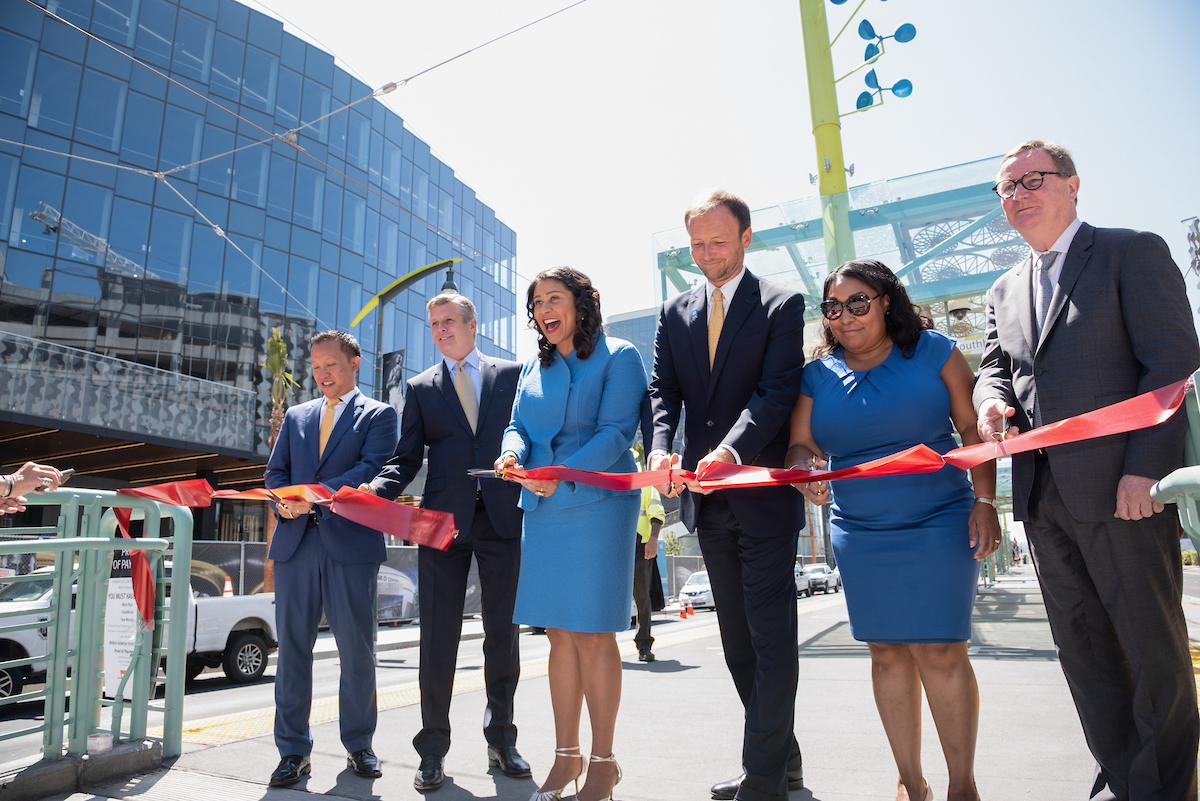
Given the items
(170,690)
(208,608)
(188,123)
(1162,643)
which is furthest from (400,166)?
(1162,643)

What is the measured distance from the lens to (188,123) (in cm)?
2488

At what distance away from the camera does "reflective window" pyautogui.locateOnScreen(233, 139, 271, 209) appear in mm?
25891

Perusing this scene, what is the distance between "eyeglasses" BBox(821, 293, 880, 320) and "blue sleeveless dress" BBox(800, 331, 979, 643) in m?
0.19

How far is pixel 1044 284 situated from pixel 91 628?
4085mm

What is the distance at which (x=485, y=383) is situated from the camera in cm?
375

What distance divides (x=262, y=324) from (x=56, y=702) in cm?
2533

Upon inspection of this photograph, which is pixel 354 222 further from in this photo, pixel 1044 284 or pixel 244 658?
pixel 1044 284

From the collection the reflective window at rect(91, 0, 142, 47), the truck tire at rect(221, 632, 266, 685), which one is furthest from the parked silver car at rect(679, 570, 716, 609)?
the reflective window at rect(91, 0, 142, 47)

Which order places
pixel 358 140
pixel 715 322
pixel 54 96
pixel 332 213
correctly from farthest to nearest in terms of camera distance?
pixel 358 140 → pixel 332 213 → pixel 54 96 → pixel 715 322

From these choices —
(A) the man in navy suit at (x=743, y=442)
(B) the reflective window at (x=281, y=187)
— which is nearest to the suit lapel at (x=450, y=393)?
(A) the man in navy suit at (x=743, y=442)

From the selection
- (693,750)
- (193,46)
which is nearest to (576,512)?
(693,750)

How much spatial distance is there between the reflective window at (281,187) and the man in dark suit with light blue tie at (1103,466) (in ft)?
93.8

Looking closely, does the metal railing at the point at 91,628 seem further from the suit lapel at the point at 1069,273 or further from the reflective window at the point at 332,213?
the reflective window at the point at 332,213

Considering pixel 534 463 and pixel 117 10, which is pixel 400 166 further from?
pixel 534 463
